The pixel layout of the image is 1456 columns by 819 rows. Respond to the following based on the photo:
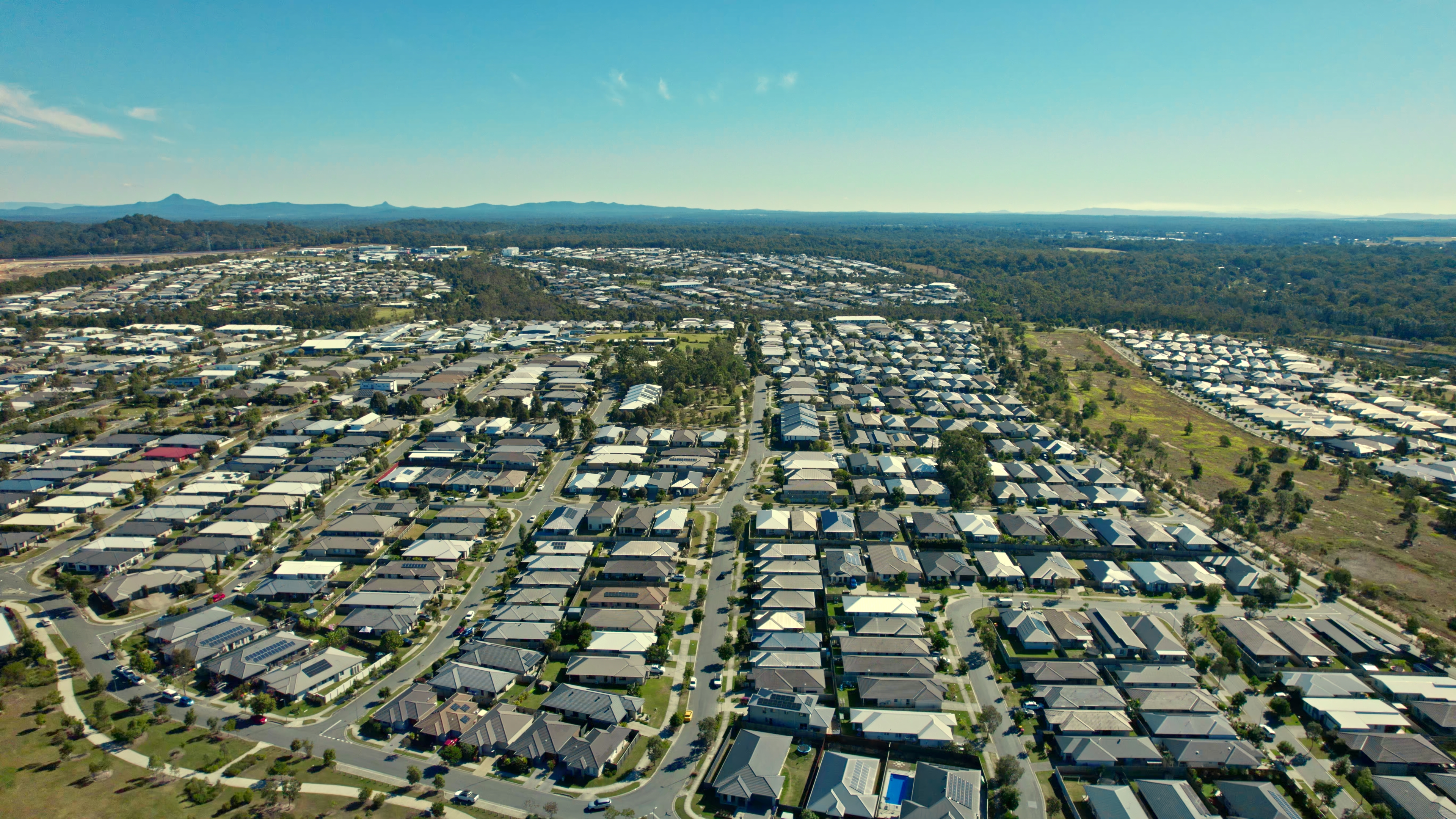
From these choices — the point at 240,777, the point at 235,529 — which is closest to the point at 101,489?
the point at 235,529

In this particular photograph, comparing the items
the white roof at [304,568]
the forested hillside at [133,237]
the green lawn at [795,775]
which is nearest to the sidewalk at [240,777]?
the green lawn at [795,775]

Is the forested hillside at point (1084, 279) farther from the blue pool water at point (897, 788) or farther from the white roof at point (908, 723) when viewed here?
the blue pool water at point (897, 788)

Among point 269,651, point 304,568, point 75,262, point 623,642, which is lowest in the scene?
point 623,642

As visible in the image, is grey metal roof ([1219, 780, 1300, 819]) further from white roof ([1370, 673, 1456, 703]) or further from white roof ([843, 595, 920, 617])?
white roof ([843, 595, 920, 617])

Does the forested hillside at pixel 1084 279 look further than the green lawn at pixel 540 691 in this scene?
Yes

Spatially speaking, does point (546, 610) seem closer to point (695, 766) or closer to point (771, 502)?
point (695, 766)

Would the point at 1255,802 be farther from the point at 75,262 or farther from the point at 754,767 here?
the point at 75,262
